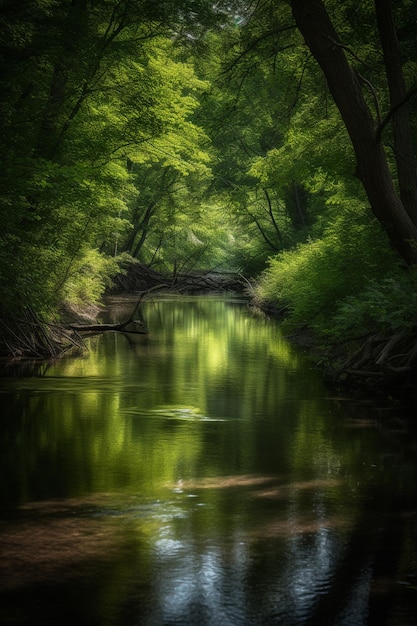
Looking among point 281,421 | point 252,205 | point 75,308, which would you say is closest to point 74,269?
point 75,308

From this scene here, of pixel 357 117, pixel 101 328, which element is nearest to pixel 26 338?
pixel 101 328

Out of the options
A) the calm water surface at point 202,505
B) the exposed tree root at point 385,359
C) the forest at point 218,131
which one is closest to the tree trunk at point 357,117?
the forest at point 218,131

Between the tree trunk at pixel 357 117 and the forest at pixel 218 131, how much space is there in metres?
0.02

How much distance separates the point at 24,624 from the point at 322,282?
13806 mm

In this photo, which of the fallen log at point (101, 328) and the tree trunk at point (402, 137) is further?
the fallen log at point (101, 328)

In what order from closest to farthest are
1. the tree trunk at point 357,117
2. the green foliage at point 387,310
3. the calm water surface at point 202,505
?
the calm water surface at point 202,505
the green foliage at point 387,310
the tree trunk at point 357,117

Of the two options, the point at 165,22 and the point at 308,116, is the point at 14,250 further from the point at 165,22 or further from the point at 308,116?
the point at 308,116

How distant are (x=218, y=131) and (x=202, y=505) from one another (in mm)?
13177

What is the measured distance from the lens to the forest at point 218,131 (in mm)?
12662

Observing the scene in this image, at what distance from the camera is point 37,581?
5.15m

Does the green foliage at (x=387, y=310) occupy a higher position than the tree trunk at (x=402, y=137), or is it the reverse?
the tree trunk at (x=402, y=137)

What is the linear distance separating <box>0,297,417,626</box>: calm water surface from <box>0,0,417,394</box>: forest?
1896 millimetres

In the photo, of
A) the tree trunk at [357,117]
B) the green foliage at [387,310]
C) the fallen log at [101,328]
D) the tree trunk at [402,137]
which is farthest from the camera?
the fallen log at [101,328]

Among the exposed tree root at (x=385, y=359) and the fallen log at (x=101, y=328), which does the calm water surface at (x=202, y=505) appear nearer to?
the exposed tree root at (x=385, y=359)
